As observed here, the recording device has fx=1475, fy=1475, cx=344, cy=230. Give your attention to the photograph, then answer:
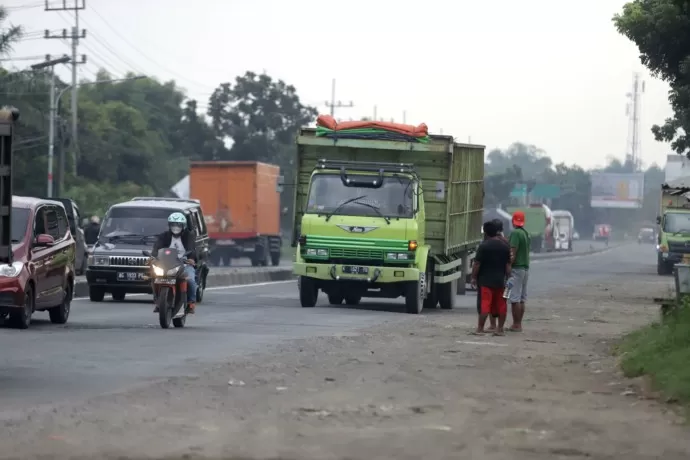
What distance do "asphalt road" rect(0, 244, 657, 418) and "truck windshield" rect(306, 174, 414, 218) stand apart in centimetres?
172

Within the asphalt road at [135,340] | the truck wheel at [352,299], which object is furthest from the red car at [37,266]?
the truck wheel at [352,299]

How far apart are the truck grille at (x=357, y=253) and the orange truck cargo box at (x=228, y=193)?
2607 cm

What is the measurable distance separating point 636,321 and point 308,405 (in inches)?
599

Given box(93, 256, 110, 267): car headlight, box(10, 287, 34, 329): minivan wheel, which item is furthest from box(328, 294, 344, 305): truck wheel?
box(10, 287, 34, 329): minivan wheel

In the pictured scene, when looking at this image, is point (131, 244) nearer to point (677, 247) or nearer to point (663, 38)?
point (663, 38)

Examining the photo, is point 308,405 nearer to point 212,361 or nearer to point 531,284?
point 212,361

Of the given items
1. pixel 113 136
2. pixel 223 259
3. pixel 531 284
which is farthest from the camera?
pixel 113 136

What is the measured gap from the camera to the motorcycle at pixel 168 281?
62.5ft

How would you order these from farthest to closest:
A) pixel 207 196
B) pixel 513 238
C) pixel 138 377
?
pixel 207 196, pixel 513 238, pixel 138 377

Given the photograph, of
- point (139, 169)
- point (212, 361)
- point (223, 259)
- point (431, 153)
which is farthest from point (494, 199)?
point (212, 361)

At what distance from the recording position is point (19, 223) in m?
19.0

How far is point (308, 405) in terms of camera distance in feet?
35.7

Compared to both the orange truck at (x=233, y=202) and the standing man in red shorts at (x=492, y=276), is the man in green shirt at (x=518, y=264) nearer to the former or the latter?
the standing man in red shorts at (x=492, y=276)

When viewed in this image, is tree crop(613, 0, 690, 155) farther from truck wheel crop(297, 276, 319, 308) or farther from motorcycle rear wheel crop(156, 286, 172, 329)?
motorcycle rear wheel crop(156, 286, 172, 329)
